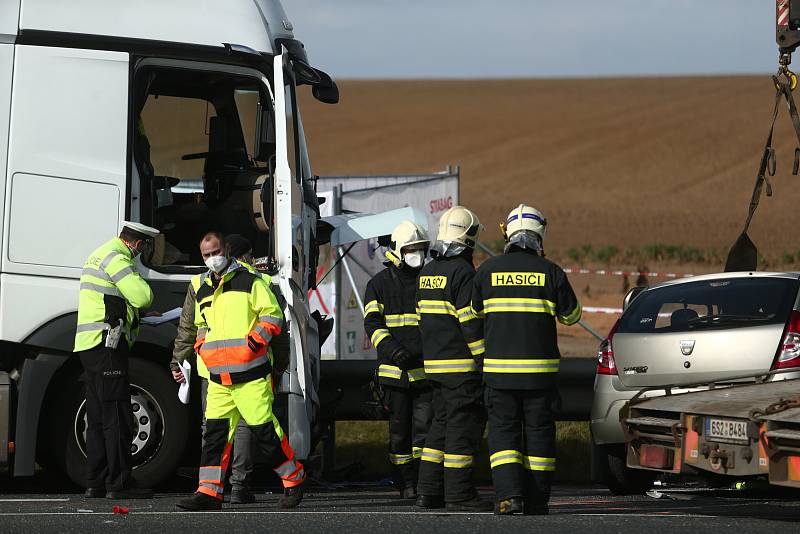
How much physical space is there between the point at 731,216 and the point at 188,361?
40.9 metres

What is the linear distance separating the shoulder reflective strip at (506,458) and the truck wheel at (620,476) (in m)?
1.34

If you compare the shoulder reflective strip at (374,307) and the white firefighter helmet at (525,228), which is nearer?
the white firefighter helmet at (525,228)

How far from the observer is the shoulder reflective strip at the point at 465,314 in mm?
8682

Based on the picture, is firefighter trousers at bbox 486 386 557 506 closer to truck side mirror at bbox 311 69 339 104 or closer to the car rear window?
the car rear window

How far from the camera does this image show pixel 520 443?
8375mm

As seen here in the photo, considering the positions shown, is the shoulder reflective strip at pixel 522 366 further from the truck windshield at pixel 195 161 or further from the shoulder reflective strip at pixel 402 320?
the truck windshield at pixel 195 161

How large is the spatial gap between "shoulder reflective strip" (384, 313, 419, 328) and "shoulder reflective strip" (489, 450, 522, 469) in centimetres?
152

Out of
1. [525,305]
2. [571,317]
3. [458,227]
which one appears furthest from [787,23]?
[525,305]

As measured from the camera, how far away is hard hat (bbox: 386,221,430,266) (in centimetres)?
966

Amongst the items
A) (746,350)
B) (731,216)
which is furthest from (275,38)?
(731,216)

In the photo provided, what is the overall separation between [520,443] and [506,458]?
5.5 inches

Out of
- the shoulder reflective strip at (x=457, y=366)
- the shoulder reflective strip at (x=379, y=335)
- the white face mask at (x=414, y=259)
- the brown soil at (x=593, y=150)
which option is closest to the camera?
the shoulder reflective strip at (x=457, y=366)

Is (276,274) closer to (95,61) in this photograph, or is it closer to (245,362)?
(245,362)

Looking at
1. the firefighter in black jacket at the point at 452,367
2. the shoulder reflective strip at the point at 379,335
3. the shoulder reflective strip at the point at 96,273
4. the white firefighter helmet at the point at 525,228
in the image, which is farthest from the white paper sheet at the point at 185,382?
the white firefighter helmet at the point at 525,228
